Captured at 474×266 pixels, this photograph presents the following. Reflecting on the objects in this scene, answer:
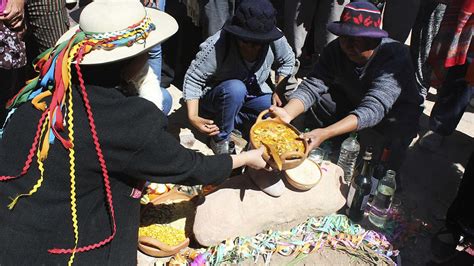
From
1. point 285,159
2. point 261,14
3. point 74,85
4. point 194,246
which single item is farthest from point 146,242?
point 261,14

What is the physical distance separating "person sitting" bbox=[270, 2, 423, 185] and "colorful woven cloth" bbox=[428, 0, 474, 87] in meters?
0.36

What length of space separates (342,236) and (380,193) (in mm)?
505

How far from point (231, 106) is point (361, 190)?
1343 millimetres

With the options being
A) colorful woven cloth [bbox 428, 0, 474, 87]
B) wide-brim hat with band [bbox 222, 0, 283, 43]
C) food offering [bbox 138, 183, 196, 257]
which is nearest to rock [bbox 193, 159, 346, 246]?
food offering [bbox 138, 183, 196, 257]

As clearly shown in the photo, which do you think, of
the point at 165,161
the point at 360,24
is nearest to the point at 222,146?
the point at 360,24

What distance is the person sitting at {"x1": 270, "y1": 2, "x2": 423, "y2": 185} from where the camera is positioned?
3.16 metres

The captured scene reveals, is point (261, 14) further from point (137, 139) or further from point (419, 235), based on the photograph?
point (419, 235)

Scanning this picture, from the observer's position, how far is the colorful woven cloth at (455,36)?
332 cm

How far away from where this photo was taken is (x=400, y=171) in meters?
4.02

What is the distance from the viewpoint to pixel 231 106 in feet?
12.5

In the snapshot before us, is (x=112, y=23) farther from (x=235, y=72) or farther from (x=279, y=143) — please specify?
(x=235, y=72)

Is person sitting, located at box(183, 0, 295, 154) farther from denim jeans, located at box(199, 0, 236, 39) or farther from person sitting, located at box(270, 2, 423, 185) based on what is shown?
denim jeans, located at box(199, 0, 236, 39)

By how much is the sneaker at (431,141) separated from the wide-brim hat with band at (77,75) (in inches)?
127

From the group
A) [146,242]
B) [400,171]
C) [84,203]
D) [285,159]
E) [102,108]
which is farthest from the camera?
[400,171]
